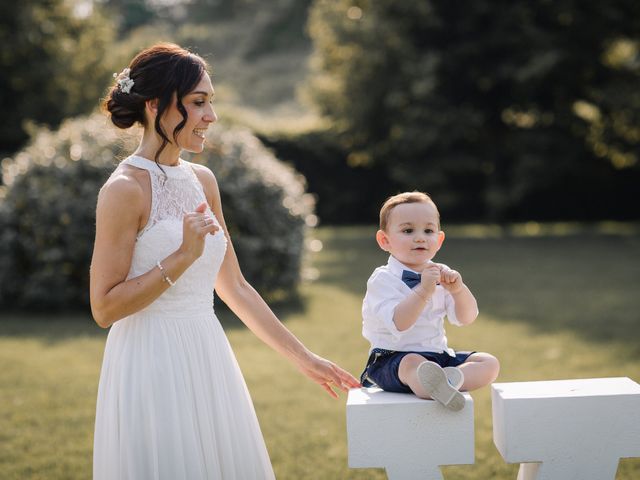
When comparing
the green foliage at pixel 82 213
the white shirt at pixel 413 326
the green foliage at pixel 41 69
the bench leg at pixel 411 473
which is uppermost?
the green foliage at pixel 41 69

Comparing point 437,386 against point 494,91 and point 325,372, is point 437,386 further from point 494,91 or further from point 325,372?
point 494,91

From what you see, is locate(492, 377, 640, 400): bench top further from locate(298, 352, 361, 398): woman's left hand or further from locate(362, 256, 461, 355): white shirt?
locate(298, 352, 361, 398): woman's left hand

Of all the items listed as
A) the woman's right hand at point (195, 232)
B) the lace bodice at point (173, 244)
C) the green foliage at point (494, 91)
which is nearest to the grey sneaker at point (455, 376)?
the lace bodice at point (173, 244)

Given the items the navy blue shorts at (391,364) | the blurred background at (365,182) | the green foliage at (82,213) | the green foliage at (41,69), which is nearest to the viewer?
the navy blue shorts at (391,364)

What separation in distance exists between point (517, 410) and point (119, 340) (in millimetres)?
1624

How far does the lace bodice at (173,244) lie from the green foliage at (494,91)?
17.3 meters

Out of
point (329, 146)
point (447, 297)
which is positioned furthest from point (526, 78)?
point (447, 297)

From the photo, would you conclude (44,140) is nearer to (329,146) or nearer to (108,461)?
(108,461)

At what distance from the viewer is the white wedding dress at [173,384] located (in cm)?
324

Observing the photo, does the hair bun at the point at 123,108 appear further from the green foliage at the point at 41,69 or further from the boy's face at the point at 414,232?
the green foliage at the point at 41,69

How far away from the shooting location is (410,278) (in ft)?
12.5

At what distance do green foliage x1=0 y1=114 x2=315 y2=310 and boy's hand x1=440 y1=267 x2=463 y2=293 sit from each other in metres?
6.83

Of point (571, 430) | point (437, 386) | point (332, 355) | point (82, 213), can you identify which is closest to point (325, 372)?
point (437, 386)

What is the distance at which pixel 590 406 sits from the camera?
11.5 ft
